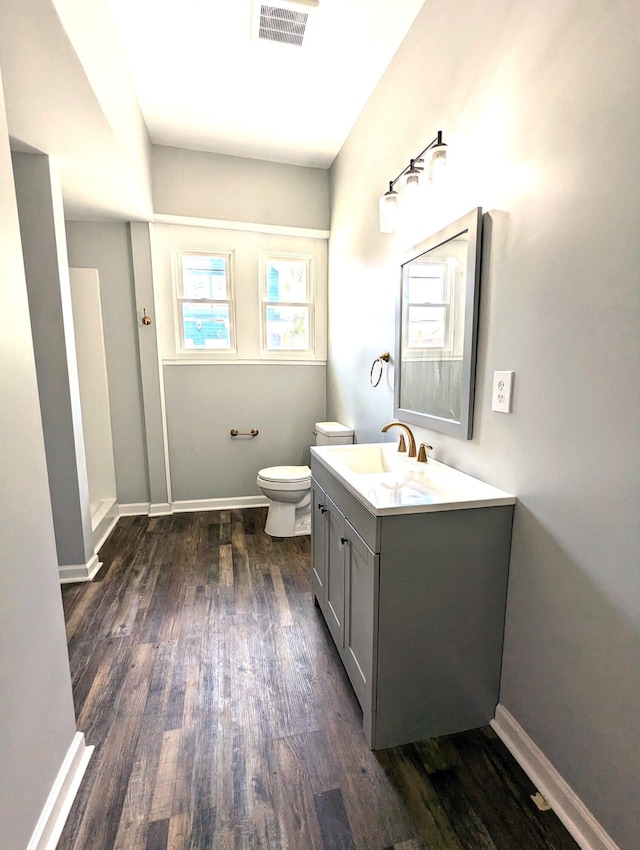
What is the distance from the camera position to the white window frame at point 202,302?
3248 mm

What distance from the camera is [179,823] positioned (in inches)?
44.0

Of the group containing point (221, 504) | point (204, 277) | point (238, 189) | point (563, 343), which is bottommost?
point (221, 504)

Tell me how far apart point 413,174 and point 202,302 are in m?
2.14

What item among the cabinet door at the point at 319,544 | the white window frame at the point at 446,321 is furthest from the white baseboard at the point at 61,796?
the white window frame at the point at 446,321

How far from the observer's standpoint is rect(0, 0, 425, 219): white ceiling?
1462 mm

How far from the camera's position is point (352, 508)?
144 cm

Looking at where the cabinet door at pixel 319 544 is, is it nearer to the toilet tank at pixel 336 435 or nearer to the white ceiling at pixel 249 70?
the toilet tank at pixel 336 435

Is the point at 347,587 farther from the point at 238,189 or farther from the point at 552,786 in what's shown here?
the point at 238,189

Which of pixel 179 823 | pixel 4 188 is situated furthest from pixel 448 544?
pixel 4 188

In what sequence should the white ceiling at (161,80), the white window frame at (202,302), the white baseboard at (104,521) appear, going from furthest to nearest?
the white window frame at (202,302) → the white baseboard at (104,521) → the white ceiling at (161,80)

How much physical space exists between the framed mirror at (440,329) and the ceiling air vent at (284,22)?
1.21 meters

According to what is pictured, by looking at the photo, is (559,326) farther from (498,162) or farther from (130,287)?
(130,287)

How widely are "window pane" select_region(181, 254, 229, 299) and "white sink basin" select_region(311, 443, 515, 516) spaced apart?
6.82 feet

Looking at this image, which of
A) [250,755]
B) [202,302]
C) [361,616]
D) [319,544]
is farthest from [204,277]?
[250,755]
